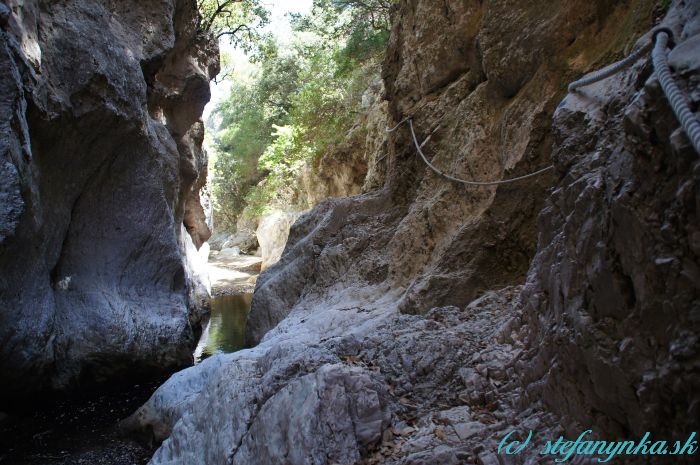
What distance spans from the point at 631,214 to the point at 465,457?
1692 mm

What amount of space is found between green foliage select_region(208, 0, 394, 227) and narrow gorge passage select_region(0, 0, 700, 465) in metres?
0.30

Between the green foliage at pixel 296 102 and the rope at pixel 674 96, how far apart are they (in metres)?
12.3

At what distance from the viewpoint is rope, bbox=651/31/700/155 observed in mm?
1651

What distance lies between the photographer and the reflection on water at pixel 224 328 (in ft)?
40.7

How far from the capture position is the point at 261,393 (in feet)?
13.6

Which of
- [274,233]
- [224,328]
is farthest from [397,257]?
[274,233]

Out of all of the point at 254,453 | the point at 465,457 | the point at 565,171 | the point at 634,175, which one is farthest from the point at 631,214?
the point at 254,453

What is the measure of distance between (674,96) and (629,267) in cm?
75

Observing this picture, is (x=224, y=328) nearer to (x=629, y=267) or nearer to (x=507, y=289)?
(x=507, y=289)

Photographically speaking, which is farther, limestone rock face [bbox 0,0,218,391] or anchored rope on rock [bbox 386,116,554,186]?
limestone rock face [bbox 0,0,218,391]

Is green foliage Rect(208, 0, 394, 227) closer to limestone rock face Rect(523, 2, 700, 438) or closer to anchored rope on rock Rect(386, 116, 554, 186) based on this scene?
anchored rope on rock Rect(386, 116, 554, 186)

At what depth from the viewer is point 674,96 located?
178 centimetres

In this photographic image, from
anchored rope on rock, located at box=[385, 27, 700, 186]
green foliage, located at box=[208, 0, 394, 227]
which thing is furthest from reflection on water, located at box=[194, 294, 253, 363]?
anchored rope on rock, located at box=[385, 27, 700, 186]

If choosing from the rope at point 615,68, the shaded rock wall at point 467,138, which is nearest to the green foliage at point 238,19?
the shaded rock wall at point 467,138
